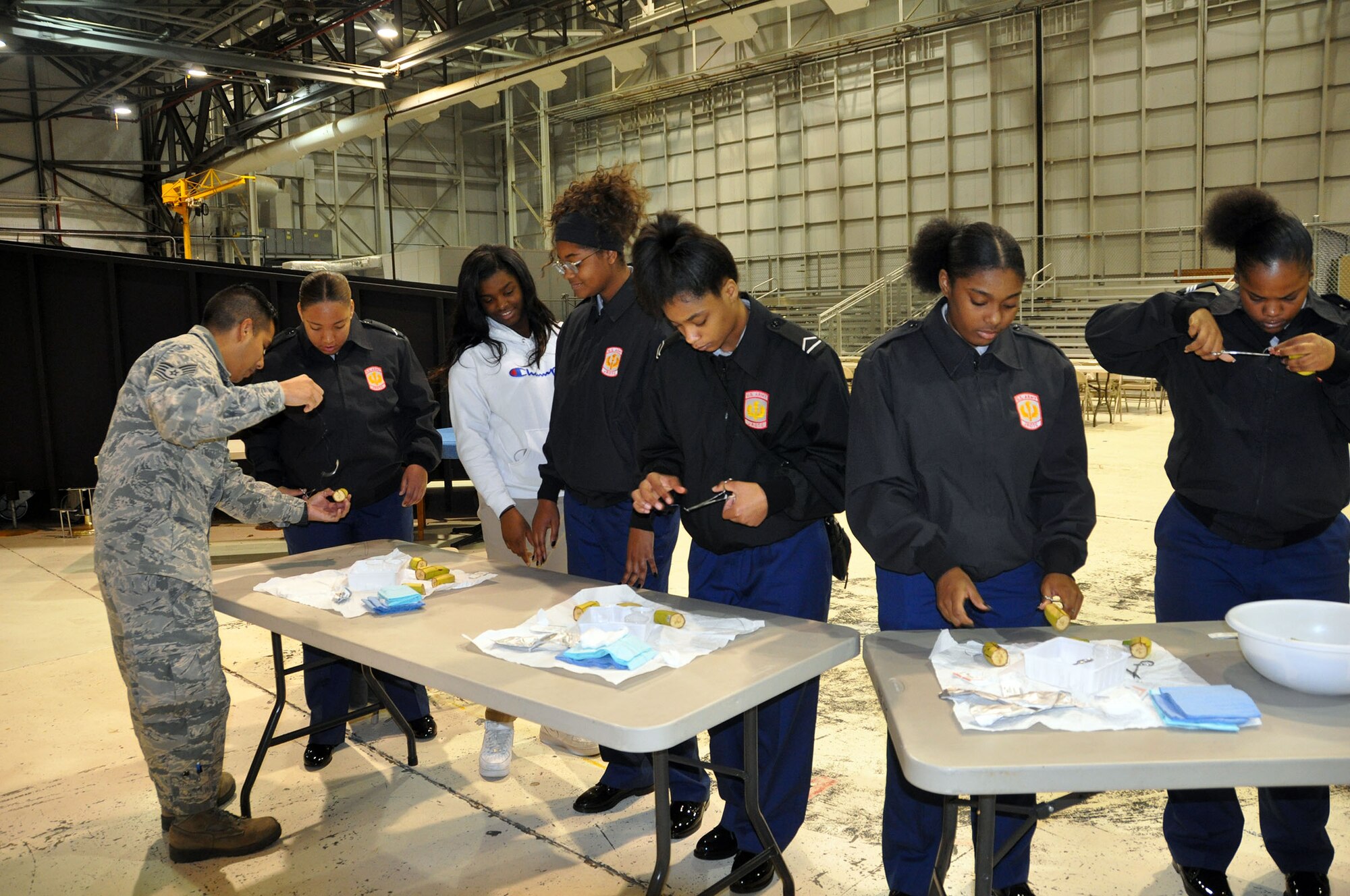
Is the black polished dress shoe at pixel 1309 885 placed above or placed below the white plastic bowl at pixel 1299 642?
below

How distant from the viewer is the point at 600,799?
2.91m

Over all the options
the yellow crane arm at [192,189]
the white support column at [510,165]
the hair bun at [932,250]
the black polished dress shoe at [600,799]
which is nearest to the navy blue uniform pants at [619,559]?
the black polished dress shoe at [600,799]

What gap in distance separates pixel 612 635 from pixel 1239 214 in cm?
166

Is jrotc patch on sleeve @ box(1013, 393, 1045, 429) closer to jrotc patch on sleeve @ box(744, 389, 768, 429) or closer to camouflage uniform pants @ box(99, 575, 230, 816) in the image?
jrotc patch on sleeve @ box(744, 389, 768, 429)

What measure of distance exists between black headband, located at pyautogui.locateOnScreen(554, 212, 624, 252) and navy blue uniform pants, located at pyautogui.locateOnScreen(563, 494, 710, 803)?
2.44 ft

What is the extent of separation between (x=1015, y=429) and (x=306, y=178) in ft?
65.0

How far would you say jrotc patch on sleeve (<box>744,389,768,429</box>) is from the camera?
228cm

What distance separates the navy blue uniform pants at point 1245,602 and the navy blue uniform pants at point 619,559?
3.95 ft

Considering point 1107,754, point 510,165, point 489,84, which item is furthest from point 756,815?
point 510,165

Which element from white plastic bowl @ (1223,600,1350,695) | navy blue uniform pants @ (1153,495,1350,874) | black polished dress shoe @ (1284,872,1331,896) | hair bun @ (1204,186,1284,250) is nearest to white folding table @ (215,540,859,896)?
white plastic bowl @ (1223,600,1350,695)

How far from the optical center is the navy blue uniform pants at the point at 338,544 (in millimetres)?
3332

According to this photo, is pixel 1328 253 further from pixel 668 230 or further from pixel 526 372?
pixel 668 230

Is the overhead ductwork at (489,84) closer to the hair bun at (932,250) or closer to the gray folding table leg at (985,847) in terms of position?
the hair bun at (932,250)

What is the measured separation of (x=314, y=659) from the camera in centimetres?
327
